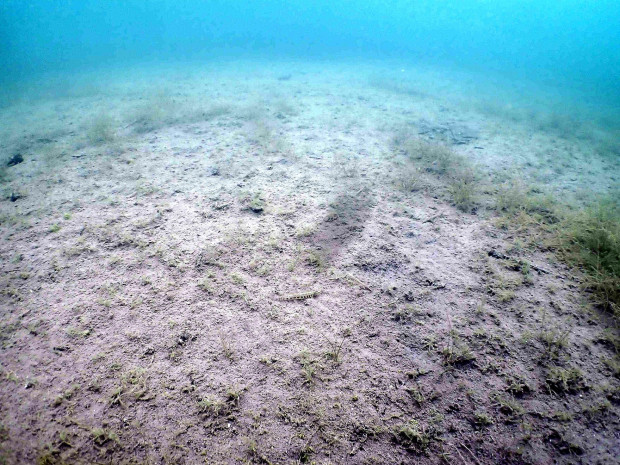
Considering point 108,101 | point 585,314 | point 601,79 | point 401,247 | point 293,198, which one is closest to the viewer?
point 585,314

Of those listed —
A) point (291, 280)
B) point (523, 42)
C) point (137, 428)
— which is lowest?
point (137, 428)

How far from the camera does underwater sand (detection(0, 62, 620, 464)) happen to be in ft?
7.59

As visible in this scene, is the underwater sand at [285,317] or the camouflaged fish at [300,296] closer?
the underwater sand at [285,317]

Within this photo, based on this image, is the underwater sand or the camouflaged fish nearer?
the underwater sand

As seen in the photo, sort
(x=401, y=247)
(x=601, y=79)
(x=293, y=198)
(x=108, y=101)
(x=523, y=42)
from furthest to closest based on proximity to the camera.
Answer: (x=523, y=42)
(x=601, y=79)
(x=108, y=101)
(x=293, y=198)
(x=401, y=247)

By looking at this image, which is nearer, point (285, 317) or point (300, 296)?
point (285, 317)

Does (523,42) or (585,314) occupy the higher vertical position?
(523,42)

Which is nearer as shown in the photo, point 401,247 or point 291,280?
point 291,280

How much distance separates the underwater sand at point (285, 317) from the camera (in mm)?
2312

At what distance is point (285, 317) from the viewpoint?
127 inches

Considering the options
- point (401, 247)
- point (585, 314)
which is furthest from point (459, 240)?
point (585, 314)

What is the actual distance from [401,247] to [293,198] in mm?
2245

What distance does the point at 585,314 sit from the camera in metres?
3.18

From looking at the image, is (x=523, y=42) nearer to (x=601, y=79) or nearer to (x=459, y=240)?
(x=601, y=79)
